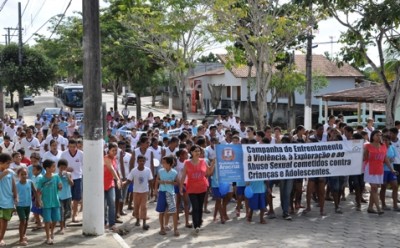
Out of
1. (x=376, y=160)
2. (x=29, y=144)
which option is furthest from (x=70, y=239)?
(x=376, y=160)

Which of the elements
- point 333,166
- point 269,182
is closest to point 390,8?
point 333,166

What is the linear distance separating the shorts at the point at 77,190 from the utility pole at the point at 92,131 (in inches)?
62.3

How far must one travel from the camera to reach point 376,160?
10.5 m

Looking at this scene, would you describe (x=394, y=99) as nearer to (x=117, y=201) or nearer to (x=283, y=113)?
(x=117, y=201)

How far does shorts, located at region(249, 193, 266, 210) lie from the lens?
9.95m

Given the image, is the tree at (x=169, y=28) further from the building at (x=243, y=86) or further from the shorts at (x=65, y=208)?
the shorts at (x=65, y=208)

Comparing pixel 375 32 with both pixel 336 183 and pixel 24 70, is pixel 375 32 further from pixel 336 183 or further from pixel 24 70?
pixel 24 70

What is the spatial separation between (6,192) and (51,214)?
33.1 inches

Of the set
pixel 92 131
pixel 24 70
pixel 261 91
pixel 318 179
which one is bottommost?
pixel 318 179

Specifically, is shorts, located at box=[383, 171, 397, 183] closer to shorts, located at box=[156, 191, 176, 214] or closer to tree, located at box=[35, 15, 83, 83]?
shorts, located at box=[156, 191, 176, 214]

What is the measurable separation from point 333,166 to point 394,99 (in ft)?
16.3

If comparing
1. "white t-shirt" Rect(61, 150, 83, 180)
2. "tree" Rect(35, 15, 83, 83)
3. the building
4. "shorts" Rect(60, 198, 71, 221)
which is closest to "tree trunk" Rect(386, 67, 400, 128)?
"white t-shirt" Rect(61, 150, 83, 180)

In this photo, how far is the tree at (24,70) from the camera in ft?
110

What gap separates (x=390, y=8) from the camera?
13641 millimetres
